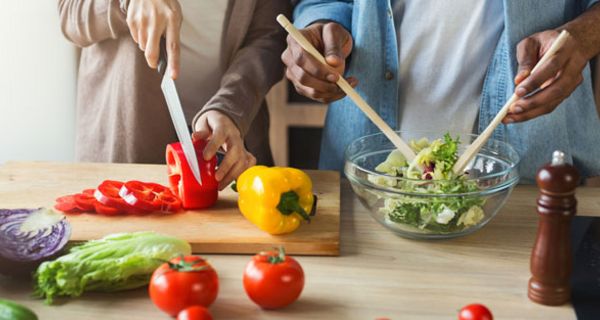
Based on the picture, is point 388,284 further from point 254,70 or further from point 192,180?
point 254,70

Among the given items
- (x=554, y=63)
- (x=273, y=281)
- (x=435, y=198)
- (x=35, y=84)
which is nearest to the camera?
(x=273, y=281)

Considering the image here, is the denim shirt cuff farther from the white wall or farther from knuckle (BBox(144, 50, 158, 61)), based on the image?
the white wall

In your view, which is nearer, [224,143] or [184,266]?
[184,266]

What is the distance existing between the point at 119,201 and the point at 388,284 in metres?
0.62

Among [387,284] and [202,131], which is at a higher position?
[202,131]

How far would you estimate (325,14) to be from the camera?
2010 mm

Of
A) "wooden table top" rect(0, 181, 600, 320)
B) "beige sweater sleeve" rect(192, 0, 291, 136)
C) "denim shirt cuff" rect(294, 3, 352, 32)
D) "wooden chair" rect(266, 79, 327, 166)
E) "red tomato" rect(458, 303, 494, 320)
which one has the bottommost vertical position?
"wooden chair" rect(266, 79, 327, 166)

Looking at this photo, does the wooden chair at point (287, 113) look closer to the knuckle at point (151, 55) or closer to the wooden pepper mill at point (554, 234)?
the knuckle at point (151, 55)

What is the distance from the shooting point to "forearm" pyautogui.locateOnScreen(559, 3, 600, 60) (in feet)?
5.72

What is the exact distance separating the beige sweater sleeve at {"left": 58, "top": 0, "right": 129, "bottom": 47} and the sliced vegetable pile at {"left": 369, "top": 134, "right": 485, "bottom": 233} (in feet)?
2.77

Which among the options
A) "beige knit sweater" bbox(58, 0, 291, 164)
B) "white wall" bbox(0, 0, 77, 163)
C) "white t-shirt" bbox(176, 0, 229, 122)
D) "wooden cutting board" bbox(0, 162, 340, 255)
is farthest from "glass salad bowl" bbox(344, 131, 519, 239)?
"white wall" bbox(0, 0, 77, 163)

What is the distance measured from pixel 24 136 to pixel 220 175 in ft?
4.18

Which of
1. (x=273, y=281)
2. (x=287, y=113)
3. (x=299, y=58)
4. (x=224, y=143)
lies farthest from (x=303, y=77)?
(x=287, y=113)

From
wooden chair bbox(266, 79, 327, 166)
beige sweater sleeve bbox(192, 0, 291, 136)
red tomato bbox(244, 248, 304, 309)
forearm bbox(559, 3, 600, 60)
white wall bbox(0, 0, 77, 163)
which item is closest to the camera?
red tomato bbox(244, 248, 304, 309)
